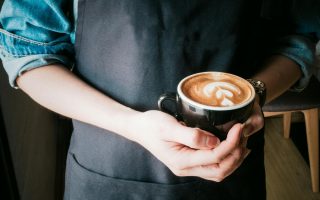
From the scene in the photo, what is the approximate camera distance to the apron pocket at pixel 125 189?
710 mm

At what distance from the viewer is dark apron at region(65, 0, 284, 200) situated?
63 centimetres

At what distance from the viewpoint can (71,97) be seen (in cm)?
66

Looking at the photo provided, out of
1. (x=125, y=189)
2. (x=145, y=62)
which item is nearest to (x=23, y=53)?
(x=145, y=62)

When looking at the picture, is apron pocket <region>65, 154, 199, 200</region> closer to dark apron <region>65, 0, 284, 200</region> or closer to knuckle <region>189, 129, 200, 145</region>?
dark apron <region>65, 0, 284, 200</region>

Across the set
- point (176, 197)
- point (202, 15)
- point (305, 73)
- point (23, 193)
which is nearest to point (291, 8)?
point (305, 73)

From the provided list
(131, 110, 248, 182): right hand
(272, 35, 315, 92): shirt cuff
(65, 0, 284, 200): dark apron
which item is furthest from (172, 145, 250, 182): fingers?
(272, 35, 315, 92): shirt cuff

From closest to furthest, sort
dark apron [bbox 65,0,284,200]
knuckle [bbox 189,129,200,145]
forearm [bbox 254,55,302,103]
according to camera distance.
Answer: knuckle [bbox 189,129,200,145], dark apron [bbox 65,0,284,200], forearm [bbox 254,55,302,103]

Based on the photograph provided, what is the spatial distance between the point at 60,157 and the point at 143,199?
4.64ft

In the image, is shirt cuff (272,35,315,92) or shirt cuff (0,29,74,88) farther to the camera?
shirt cuff (272,35,315,92)

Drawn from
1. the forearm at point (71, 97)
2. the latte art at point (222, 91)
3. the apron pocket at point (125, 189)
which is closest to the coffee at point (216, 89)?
the latte art at point (222, 91)

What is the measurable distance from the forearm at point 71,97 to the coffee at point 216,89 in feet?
0.40

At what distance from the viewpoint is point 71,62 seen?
73 centimetres

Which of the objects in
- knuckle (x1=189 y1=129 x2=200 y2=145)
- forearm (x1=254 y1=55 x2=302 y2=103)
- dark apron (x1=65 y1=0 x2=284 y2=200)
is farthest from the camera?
forearm (x1=254 y1=55 x2=302 y2=103)

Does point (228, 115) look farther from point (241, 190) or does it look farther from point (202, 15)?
point (241, 190)
